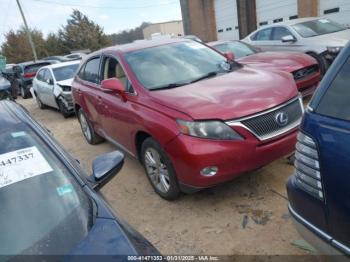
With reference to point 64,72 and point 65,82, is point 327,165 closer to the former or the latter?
point 65,82

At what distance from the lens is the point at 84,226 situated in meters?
1.85

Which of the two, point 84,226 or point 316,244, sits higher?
point 84,226

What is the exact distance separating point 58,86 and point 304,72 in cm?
679

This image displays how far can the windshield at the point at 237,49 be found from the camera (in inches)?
342

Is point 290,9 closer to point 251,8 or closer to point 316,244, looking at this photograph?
point 251,8

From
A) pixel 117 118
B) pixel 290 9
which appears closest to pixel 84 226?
pixel 117 118

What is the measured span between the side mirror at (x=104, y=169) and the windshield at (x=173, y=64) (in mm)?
1817

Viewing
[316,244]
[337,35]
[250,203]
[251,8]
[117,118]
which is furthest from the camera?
[251,8]

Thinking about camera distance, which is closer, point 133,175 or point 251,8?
point 133,175

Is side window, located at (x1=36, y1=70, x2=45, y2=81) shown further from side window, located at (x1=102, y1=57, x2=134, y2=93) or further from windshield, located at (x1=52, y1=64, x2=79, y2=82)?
side window, located at (x1=102, y1=57, x2=134, y2=93)

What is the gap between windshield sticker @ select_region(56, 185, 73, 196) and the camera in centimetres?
199

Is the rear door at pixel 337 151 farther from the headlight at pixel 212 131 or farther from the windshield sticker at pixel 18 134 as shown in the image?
the windshield sticker at pixel 18 134

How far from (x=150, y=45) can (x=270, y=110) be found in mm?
2162

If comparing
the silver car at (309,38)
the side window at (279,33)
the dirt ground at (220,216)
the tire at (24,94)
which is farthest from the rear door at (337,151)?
the tire at (24,94)
